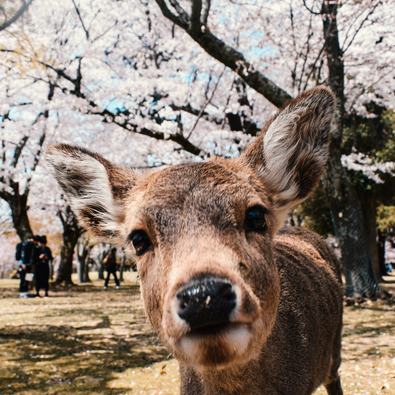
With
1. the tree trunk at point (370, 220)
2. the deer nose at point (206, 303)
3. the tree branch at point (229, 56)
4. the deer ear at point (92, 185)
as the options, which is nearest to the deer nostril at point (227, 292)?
the deer nose at point (206, 303)

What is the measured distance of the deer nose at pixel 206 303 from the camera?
1.70 m

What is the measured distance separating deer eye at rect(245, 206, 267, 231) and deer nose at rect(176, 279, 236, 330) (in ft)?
2.24

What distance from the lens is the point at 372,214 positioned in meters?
18.5

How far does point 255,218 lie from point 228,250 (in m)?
0.45

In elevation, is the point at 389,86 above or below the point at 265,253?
above

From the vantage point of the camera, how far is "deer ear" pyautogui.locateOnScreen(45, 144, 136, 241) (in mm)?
3057

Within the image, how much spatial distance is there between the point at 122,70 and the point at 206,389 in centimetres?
1739

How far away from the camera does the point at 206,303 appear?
1.68m

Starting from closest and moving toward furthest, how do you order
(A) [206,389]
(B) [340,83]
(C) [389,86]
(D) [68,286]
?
(A) [206,389]
(B) [340,83]
(C) [389,86]
(D) [68,286]

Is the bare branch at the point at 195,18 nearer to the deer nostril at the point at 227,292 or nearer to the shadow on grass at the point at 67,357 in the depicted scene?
the shadow on grass at the point at 67,357

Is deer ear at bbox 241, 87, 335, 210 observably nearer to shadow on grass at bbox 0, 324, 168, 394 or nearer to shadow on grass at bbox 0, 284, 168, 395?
shadow on grass at bbox 0, 284, 168, 395

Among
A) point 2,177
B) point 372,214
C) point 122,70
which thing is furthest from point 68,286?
point 372,214

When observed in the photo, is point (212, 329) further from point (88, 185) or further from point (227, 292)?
point (88, 185)

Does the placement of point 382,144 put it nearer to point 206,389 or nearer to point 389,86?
point 389,86
